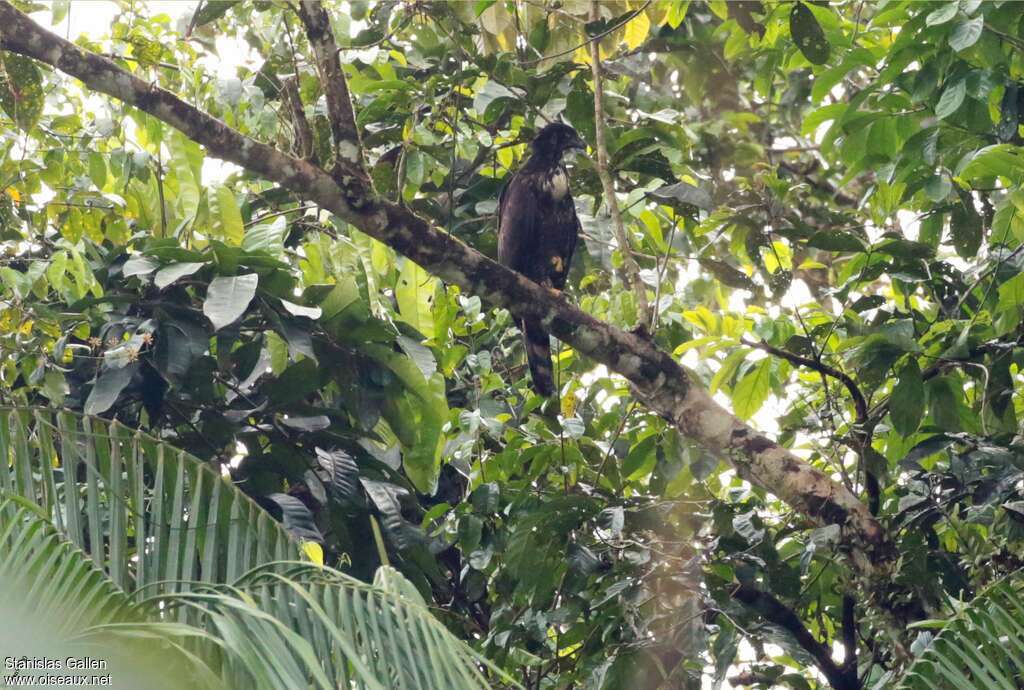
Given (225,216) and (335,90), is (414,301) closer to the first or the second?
(225,216)

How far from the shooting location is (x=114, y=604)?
71.6 inches

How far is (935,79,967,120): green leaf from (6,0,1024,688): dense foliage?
0.01 metres

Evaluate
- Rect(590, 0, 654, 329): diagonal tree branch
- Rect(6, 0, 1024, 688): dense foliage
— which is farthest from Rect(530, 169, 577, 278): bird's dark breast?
Rect(590, 0, 654, 329): diagonal tree branch

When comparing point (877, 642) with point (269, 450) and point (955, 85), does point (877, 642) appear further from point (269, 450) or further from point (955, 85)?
point (269, 450)

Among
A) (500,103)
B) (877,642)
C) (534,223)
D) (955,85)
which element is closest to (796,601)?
(877,642)

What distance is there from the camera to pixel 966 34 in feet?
10.1

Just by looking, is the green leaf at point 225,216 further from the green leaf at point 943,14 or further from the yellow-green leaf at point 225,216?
the green leaf at point 943,14

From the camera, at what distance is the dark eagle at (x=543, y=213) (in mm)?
5266

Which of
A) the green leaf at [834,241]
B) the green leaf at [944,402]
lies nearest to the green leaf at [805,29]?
the green leaf at [834,241]

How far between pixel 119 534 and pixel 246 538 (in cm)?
27

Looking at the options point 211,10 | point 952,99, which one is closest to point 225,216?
point 211,10

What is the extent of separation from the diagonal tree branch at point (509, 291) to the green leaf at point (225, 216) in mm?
646

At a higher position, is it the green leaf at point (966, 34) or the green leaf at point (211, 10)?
the green leaf at point (211, 10)

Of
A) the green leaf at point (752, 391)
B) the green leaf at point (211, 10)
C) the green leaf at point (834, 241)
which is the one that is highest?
the green leaf at point (211, 10)
